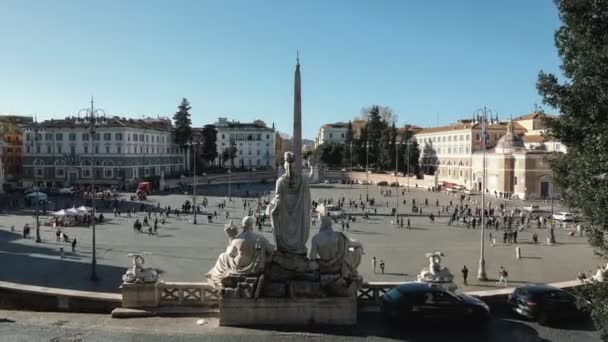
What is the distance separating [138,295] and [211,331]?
1563 millimetres

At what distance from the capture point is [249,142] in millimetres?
124438

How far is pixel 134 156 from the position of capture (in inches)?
3105

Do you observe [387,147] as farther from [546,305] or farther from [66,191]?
[546,305]

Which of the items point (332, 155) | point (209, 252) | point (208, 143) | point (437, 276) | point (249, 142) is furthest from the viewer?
point (249, 142)

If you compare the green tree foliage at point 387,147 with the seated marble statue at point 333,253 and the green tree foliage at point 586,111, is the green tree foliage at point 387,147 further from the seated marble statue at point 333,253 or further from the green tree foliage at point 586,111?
the green tree foliage at point 586,111

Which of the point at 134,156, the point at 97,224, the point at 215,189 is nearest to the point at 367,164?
the point at 215,189

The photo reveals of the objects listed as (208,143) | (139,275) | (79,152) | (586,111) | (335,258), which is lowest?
(139,275)

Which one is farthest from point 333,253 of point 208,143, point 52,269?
point 208,143

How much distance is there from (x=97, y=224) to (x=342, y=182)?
5899 cm

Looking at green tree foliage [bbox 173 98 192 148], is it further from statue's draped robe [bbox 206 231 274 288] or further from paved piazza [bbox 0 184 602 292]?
statue's draped robe [bbox 206 231 274 288]

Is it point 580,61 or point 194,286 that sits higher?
point 580,61

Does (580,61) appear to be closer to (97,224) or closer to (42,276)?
(42,276)

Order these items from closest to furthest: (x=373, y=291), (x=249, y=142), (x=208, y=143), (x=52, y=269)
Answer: (x=373, y=291) → (x=52, y=269) → (x=208, y=143) → (x=249, y=142)

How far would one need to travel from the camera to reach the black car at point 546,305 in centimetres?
909
